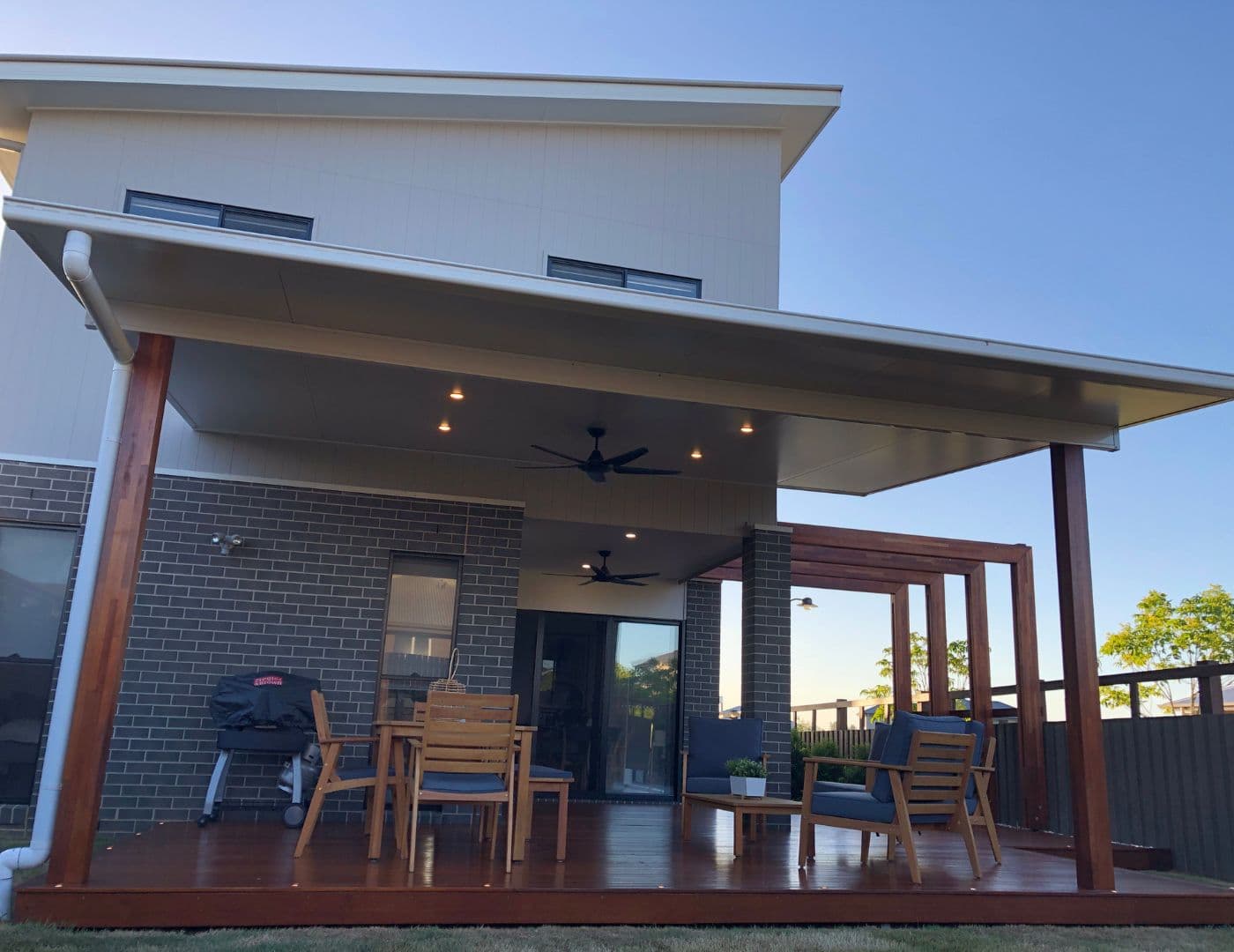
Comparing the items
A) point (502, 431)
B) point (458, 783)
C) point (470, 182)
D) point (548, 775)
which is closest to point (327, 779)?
point (458, 783)

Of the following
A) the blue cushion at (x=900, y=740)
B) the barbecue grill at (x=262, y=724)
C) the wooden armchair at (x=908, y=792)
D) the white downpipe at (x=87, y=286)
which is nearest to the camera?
the white downpipe at (x=87, y=286)

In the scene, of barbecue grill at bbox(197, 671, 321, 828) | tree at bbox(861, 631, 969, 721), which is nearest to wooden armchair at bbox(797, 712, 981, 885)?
barbecue grill at bbox(197, 671, 321, 828)

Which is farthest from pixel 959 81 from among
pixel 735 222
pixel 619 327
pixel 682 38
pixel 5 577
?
pixel 5 577

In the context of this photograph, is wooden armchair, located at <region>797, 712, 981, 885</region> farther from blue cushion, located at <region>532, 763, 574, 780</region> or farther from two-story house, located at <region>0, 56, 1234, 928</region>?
two-story house, located at <region>0, 56, 1234, 928</region>

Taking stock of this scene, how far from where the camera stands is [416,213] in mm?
8281

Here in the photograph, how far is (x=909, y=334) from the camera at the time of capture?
16.7ft

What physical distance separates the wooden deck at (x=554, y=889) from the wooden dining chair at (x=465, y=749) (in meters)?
0.36

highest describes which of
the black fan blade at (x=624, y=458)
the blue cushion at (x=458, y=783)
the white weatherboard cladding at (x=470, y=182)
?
the white weatherboard cladding at (x=470, y=182)

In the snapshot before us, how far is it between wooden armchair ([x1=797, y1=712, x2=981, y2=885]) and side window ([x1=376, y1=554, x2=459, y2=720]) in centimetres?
329

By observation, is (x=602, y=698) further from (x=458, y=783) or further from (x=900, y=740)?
(x=458, y=783)

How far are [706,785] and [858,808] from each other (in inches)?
90.0

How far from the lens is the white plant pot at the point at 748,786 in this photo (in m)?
6.49

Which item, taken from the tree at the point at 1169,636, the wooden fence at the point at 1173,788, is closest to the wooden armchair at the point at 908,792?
the wooden fence at the point at 1173,788

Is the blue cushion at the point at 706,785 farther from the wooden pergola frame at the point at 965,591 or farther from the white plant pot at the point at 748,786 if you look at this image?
the wooden pergola frame at the point at 965,591
